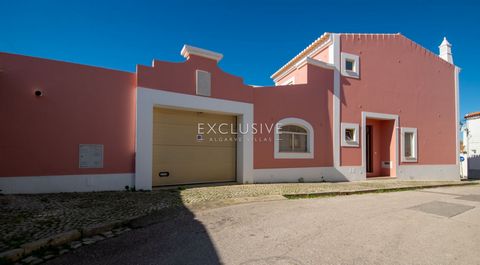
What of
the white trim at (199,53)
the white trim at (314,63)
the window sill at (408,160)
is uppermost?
the white trim at (314,63)

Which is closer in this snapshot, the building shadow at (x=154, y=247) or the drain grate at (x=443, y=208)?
the building shadow at (x=154, y=247)

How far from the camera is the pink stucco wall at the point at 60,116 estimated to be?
22.0 feet

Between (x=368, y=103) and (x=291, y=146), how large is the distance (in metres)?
5.12

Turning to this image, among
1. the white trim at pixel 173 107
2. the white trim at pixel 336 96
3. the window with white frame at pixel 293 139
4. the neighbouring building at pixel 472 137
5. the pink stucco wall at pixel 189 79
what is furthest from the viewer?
the neighbouring building at pixel 472 137

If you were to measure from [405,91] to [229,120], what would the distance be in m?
10.4

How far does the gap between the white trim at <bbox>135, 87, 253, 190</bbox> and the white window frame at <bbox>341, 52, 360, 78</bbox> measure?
219 inches

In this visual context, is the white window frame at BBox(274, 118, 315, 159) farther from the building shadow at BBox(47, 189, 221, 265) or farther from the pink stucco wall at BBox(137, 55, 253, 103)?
the building shadow at BBox(47, 189, 221, 265)

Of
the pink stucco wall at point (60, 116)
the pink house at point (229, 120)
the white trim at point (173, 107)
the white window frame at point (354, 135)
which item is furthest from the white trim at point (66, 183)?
the white window frame at point (354, 135)

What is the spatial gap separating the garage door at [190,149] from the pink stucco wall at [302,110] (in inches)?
50.0

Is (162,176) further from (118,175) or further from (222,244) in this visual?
(222,244)

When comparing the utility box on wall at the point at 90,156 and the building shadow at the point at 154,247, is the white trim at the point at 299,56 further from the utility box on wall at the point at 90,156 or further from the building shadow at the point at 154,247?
the building shadow at the point at 154,247

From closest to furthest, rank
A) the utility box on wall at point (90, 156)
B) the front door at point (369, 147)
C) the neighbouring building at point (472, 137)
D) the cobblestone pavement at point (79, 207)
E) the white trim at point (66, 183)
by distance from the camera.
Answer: the cobblestone pavement at point (79, 207)
the white trim at point (66, 183)
the utility box on wall at point (90, 156)
the front door at point (369, 147)
the neighbouring building at point (472, 137)

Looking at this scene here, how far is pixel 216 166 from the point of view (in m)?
10.1

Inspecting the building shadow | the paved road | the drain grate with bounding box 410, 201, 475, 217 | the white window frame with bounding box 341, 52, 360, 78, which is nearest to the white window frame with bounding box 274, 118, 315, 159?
the white window frame with bounding box 341, 52, 360, 78
